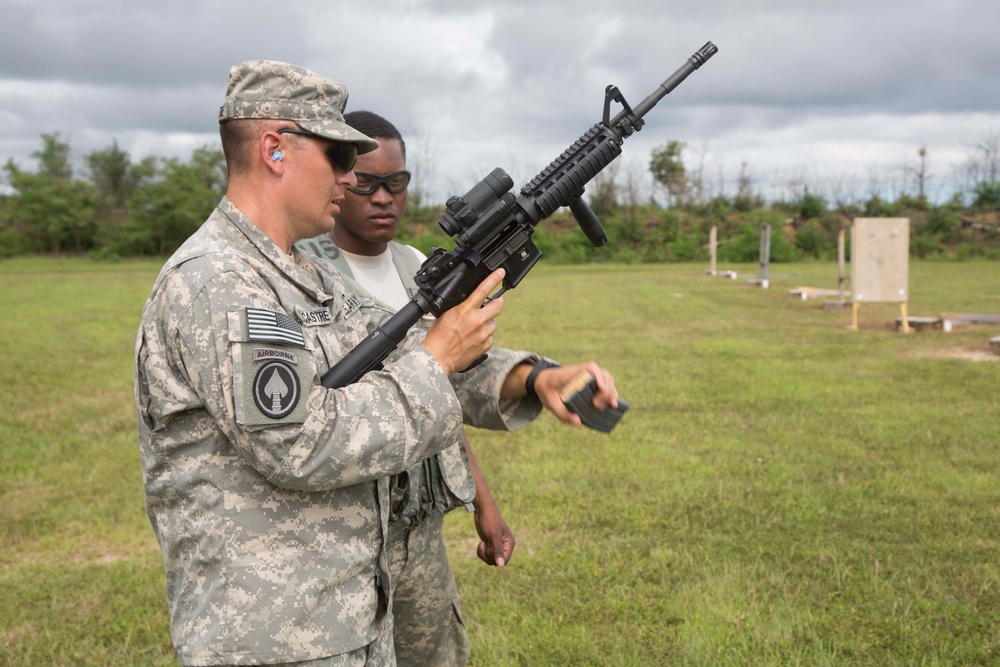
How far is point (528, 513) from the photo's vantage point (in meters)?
5.67

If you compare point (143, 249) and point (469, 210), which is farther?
point (143, 249)

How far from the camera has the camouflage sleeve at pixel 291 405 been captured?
1.73 meters

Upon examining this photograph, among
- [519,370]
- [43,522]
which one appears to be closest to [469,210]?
[519,370]

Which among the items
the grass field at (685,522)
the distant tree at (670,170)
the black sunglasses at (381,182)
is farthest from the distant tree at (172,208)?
the black sunglasses at (381,182)

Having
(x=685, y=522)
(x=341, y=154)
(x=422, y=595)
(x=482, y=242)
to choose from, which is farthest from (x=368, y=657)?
(x=685, y=522)

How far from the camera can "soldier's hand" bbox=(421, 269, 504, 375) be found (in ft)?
6.66

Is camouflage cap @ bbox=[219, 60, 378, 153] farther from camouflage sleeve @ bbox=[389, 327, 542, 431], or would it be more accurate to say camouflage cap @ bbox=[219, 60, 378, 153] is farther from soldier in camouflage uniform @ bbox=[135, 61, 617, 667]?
camouflage sleeve @ bbox=[389, 327, 542, 431]

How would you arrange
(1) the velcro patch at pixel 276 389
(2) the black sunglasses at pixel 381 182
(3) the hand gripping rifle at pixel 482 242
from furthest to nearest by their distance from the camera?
(2) the black sunglasses at pixel 381 182, (3) the hand gripping rifle at pixel 482 242, (1) the velcro patch at pixel 276 389

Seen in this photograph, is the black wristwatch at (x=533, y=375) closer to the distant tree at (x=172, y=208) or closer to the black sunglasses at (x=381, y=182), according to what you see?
the black sunglasses at (x=381, y=182)

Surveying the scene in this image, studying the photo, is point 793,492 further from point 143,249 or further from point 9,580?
point 143,249

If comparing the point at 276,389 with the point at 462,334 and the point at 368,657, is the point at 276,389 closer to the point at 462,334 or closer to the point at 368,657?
the point at 462,334

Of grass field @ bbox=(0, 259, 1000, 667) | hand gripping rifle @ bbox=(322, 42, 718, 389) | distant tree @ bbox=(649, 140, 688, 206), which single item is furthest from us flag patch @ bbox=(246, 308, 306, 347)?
distant tree @ bbox=(649, 140, 688, 206)

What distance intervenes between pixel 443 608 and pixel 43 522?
4.11 meters

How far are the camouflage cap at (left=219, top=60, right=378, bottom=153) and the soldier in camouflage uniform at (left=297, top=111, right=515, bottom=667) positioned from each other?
587mm
